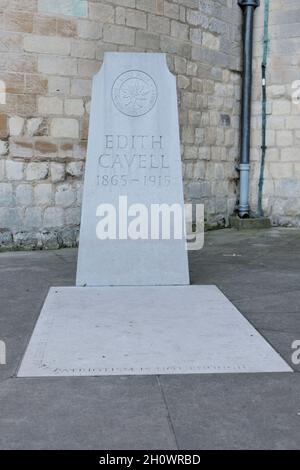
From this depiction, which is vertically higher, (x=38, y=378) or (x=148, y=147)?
(x=148, y=147)

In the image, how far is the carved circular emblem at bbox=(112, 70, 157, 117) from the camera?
4.89 m

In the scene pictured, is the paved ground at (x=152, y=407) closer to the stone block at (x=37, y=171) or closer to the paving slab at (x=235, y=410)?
the paving slab at (x=235, y=410)

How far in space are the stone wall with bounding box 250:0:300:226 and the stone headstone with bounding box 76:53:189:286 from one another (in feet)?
15.6

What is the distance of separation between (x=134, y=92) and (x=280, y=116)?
16.3 feet

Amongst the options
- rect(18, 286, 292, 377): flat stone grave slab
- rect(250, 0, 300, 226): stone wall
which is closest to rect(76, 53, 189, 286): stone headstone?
rect(18, 286, 292, 377): flat stone grave slab

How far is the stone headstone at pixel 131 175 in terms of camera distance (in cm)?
489

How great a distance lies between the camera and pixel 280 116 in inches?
367

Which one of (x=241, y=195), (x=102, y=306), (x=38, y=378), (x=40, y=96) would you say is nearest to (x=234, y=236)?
(x=241, y=195)

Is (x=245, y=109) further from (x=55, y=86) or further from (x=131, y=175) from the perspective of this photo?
(x=131, y=175)

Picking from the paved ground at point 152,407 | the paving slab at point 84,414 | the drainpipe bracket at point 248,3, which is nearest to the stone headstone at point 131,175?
the paved ground at point 152,407

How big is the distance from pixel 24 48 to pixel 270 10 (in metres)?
4.27

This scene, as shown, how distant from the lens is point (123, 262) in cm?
492

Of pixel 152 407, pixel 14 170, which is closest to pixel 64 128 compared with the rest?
pixel 14 170

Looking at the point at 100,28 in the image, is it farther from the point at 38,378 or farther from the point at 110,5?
the point at 38,378
